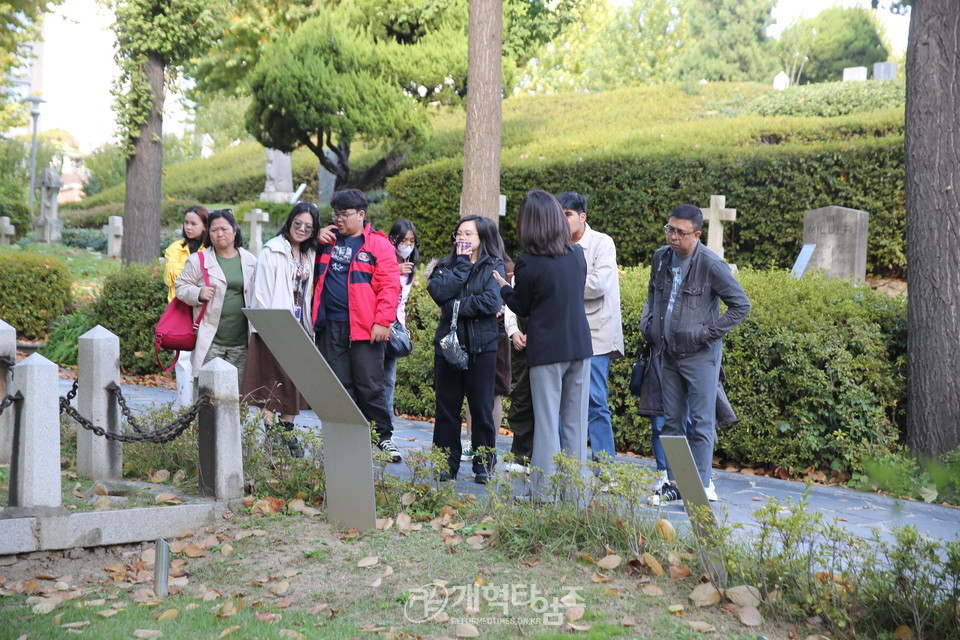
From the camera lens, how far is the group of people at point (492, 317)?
17.8ft

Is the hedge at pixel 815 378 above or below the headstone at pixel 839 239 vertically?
below

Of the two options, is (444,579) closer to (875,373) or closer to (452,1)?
(875,373)

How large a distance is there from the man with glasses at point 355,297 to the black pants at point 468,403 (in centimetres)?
47

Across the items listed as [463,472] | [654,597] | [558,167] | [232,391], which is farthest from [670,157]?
[654,597]

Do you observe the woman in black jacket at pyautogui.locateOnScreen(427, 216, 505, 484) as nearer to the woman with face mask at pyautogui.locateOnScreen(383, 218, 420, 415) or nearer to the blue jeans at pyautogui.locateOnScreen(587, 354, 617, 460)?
the blue jeans at pyautogui.locateOnScreen(587, 354, 617, 460)

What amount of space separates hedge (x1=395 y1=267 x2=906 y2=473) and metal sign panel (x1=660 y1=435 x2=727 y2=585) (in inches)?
116

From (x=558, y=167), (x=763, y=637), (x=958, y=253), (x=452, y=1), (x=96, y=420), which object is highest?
(x=452, y=1)

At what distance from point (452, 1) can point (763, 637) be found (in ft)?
65.6

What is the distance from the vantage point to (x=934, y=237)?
269 inches

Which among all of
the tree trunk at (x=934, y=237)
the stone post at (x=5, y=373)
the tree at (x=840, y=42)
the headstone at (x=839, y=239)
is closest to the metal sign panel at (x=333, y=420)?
the stone post at (x=5, y=373)

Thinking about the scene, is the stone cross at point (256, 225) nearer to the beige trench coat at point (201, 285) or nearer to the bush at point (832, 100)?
the beige trench coat at point (201, 285)

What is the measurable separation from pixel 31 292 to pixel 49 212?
553 inches

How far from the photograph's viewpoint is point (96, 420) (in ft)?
Result: 19.1

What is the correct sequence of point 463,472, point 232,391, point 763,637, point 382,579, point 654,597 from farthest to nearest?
point 463,472 → point 232,391 → point 382,579 → point 654,597 → point 763,637
